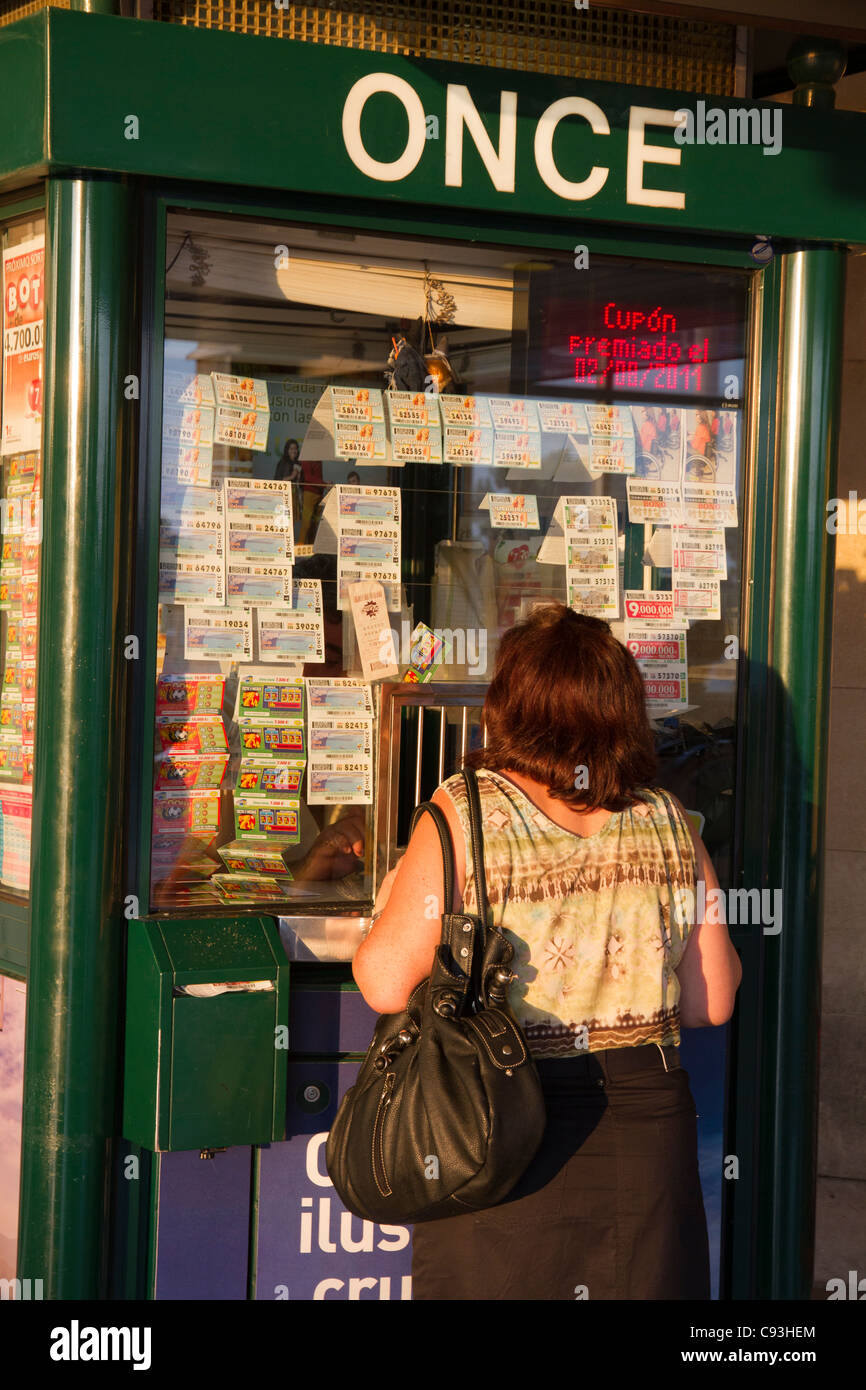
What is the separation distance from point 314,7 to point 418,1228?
8.35 ft

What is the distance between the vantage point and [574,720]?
2.33m

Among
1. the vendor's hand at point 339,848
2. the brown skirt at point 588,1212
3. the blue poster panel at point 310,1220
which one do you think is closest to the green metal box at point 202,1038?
the blue poster panel at point 310,1220

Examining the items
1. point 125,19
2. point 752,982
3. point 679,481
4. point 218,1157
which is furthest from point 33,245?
point 752,982

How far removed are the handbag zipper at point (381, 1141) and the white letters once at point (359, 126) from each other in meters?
1.87

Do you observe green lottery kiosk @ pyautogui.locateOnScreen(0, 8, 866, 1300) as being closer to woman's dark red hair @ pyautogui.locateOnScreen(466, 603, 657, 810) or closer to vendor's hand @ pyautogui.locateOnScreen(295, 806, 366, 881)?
Answer: vendor's hand @ pyautogui.locateOnScreen(295, 806, 366, 881)

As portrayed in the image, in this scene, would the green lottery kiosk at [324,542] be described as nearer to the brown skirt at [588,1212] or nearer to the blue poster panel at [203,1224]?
the blue poster panel at [203,1224]

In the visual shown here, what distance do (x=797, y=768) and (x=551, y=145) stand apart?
1.52m

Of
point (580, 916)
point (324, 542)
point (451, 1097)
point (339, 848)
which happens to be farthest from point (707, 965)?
point (324, 542)

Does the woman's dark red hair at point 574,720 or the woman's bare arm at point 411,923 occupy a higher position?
the woman's dark red hair at point 574,720

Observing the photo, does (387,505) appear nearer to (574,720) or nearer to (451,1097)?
(574,720)

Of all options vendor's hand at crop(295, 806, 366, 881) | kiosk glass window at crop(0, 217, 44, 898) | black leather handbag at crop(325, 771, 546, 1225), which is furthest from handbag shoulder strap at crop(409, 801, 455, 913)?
kiosk glass window at crop(0, 217, 44, 898)

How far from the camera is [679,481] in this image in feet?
11.3

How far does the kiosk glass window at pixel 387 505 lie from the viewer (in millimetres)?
3152

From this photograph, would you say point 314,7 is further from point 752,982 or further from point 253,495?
point 752,982
